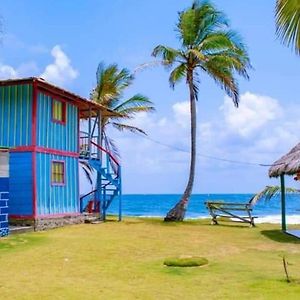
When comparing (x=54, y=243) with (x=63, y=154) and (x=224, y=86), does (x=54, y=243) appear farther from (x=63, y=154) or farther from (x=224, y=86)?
(x=224, y=86)

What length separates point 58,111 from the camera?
1883cm

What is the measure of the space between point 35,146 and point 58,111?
7.33ft

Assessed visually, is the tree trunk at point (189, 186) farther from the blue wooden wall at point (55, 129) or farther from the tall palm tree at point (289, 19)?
the tall palm tree at point (289, 19)

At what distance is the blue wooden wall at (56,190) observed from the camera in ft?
56.9

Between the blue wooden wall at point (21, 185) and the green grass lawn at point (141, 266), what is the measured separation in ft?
4.09

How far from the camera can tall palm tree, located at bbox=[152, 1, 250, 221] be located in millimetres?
21984

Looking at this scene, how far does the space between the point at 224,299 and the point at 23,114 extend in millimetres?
11987

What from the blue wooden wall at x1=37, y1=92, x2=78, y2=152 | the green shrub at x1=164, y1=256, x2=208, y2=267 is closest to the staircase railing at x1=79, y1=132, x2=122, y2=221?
the blue wooden wall at x1=37, y1=92, x2=78, y2=152

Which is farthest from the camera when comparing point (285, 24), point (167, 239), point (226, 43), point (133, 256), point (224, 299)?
point (226, 43)

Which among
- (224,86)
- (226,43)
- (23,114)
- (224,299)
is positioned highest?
(226,43)

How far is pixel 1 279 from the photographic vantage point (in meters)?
8.77

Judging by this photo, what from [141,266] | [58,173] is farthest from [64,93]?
[141,266]

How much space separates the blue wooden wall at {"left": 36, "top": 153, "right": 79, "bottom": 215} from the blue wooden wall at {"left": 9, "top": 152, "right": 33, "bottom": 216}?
12.1 inches

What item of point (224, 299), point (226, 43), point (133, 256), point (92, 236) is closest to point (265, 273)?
A: point (224, 299)
